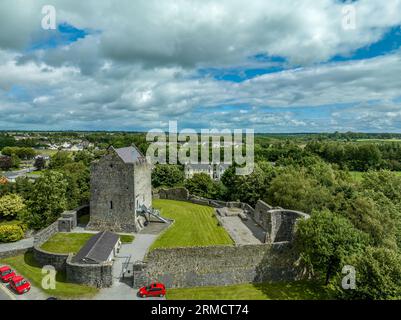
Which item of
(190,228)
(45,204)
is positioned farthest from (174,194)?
(45,204)

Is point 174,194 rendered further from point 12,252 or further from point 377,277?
point 377,277

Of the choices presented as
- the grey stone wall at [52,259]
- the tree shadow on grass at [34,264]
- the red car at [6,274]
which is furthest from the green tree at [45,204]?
the red car at [6,274]

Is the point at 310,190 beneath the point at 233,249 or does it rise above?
above

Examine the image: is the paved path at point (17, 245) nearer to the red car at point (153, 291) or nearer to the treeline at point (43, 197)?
the treeline at point (43, 197)

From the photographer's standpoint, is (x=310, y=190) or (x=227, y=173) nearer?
(x=310, y=190)

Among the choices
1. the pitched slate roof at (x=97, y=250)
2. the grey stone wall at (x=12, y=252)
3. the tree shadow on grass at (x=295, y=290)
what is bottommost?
the tree shadow on grass at (x=295, y=290)
